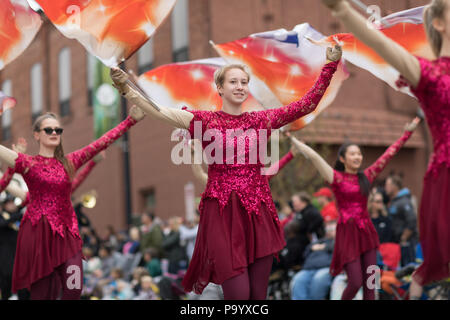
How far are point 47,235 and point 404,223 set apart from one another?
5.21 metres

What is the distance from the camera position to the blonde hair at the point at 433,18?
3.80 metres

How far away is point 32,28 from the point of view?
6.62 meters

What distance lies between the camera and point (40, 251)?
5.80 metres

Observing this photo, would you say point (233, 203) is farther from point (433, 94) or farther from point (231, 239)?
point (433, 94)

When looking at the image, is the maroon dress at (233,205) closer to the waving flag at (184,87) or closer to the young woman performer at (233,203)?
the young woman performer at (233,203)

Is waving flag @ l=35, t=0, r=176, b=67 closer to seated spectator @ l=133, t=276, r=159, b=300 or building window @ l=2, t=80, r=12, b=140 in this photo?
seated spectator @ l=133, t=276, r=159, b=300

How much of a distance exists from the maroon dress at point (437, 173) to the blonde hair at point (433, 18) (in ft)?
Result: 0.34

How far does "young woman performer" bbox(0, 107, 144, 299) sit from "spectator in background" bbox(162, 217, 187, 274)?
6797 millimetres

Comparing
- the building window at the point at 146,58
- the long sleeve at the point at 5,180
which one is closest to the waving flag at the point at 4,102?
the long sleeve at the point at 5,180

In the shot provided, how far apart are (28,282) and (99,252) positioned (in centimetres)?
1021

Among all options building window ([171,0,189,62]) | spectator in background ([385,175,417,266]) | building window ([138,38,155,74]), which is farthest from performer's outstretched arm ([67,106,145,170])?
building window ([138,38,155,74])

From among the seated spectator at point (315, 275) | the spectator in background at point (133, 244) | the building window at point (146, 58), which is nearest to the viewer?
the seated spectator at point (315, 275)

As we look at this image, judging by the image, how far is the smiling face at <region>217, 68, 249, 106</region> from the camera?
188 inches
